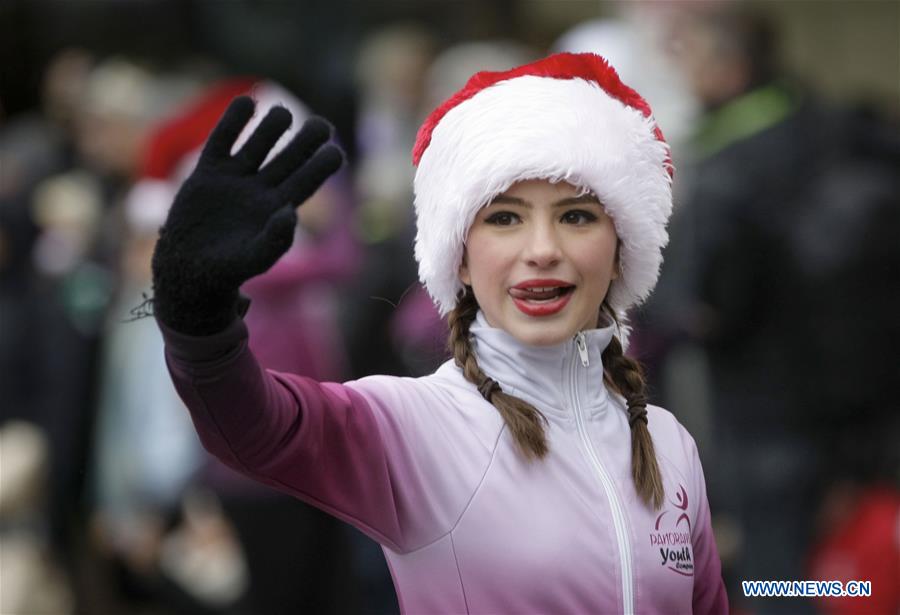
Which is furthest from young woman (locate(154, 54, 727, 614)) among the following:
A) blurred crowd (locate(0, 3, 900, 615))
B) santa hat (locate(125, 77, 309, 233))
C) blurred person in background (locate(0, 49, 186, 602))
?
blurred person in background (locate(0, 49, 186, 602))

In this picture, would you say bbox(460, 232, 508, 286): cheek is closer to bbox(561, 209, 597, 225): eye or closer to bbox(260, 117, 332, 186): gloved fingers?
bbox(561, 209, 597, 225): eye

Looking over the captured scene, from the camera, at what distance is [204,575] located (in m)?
5.96

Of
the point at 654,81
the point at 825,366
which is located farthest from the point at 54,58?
the point at 654,81

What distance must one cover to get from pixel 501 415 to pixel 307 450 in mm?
287

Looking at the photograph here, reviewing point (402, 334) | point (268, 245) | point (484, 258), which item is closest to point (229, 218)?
point (268, 245)

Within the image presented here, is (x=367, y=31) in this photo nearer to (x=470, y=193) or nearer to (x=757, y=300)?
(x=757, y=300)

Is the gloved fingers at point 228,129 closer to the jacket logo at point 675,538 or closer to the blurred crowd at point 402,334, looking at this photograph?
the blurred crowd at point 402,334

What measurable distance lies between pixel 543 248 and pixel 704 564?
514mm

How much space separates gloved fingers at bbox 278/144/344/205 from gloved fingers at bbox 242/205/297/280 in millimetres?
49

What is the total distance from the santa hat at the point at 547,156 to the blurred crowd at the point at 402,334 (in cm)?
24

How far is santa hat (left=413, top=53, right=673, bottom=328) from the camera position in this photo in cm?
227

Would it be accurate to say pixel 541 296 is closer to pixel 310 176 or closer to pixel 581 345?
pixel 581 345

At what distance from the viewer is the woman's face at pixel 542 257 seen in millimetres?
2273

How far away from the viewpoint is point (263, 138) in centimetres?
210
